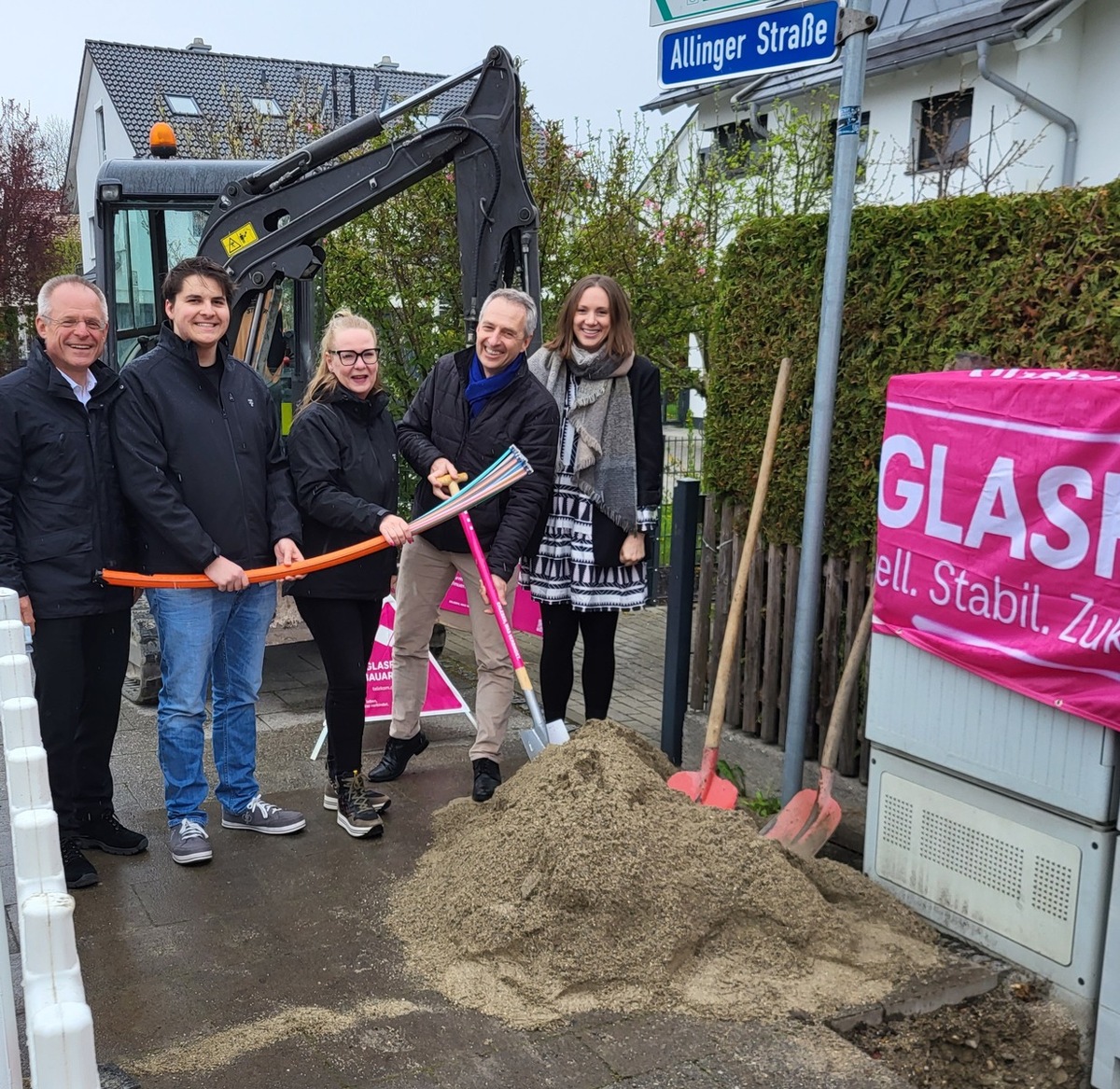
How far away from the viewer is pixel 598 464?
4.82 metres

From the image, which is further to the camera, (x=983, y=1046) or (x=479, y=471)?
(x=479, y=471)

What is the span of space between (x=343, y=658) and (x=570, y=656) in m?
1.10

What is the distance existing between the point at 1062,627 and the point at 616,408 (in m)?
2.20

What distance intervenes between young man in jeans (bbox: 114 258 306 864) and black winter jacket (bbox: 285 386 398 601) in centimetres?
11

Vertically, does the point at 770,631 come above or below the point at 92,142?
below

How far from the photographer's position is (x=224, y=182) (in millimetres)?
7277

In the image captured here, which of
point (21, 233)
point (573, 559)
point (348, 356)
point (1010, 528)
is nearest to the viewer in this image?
point (1010, 528)

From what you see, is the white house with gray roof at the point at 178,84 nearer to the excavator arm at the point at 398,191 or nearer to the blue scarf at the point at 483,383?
the excavator arm at the point at 398,191

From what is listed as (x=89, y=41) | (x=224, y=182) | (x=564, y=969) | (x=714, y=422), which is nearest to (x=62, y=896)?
(x=564, y=969)

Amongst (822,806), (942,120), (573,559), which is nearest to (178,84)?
(942,120)

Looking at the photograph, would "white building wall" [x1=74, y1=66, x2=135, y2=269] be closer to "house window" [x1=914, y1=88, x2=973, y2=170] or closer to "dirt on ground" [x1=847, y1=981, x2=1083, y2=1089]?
"house window" [x1=914, y1=88, x2=973, y2=170]

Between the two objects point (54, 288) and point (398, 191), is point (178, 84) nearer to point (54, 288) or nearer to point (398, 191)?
point (398, 191)

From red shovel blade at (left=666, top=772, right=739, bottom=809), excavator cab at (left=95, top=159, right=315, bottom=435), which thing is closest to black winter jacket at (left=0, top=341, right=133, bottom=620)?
red shovel blade at (left=666, top=772, right=739, bottom=809)

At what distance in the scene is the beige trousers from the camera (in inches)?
191
